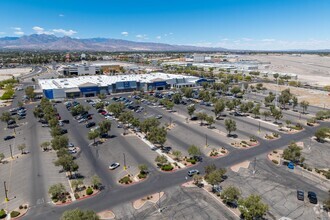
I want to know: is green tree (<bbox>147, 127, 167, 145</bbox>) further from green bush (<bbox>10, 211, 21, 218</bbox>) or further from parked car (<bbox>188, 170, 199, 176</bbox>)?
green bush (<bbox>10, 211, 21, 218</bbox>)

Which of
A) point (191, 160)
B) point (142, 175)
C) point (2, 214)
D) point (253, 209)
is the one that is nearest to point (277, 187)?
point (253, 209)

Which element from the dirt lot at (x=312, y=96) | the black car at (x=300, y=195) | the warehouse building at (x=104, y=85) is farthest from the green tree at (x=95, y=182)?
the dirt lot at (x=312, y=96)

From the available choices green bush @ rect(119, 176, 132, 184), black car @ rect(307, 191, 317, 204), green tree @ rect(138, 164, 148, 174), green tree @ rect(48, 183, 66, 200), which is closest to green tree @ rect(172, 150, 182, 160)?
green tree @ rect(138, 164, 148, 174)

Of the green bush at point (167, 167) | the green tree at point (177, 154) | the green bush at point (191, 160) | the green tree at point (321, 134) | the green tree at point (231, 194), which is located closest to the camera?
the green tree at point (231, 194)

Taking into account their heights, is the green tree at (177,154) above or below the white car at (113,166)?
above

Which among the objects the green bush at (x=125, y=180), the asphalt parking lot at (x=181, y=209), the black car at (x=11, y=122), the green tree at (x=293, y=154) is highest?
the green tree at (x=293, y=154)

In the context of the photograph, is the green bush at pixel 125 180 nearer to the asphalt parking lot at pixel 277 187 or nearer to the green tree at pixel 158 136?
the green tree at pixel 158 136

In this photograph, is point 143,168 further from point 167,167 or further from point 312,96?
point 312,96
